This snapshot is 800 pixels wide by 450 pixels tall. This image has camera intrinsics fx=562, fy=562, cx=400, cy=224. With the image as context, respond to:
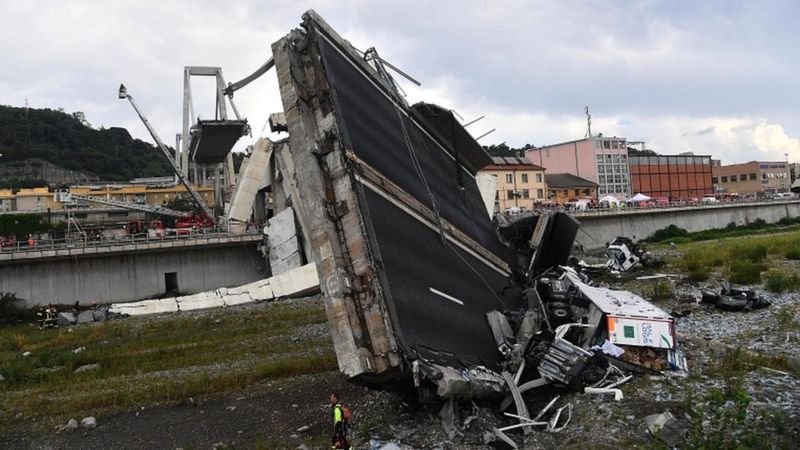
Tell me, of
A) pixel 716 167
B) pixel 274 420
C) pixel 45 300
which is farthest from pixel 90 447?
pixel 716 167

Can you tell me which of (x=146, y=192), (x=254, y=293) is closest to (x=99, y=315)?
(x=254, y=293)

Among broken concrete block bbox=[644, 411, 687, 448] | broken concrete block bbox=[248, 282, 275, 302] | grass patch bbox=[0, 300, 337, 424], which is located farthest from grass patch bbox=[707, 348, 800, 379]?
broken concrete block bbox=[248, 282, 275, 302]

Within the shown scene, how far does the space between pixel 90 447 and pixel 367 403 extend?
5.61m

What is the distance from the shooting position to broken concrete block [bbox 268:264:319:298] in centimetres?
3347

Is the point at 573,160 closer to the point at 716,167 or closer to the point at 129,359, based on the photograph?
the point at 716,167

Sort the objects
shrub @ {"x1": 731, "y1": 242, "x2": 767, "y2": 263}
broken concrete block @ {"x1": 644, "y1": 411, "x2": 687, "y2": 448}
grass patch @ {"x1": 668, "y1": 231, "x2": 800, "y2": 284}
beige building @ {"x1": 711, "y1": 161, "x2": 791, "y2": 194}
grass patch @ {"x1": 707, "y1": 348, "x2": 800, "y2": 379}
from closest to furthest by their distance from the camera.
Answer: broken concrete block @ {"x1": 644, "y1": 411, "x2": 687, "y2": 448}, grass patch @ {"x1": 707, "y1": 348, "x2": 800, "y2": 379}, grass patch @ {"x1": 668, "y1": 231, "x2": 800, "y2": 284}, shrub @ {"x1": 731, "y1": 242, "x2": 767, "y2": 263}, beige building @ {"x1": 711, "y1": 161, "x2": 791, "y2": 194}

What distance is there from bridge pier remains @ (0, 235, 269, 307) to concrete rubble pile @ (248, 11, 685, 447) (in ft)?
81.1

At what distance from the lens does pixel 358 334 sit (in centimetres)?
1000

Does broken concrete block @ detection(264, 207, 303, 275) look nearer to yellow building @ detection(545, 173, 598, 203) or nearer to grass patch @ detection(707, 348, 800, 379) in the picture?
grass patch @ detection(707, 348, 800, 379)

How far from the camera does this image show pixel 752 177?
358 feet

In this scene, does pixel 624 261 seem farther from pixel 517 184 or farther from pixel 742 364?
pixel 517 184

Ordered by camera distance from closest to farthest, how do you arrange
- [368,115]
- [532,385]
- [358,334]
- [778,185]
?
[358,334] → [532,385] → [368,115] → [778,185]

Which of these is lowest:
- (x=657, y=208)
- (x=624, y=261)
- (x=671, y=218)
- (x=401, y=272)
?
(x=624, y=261)

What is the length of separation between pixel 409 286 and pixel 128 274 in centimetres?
2925
